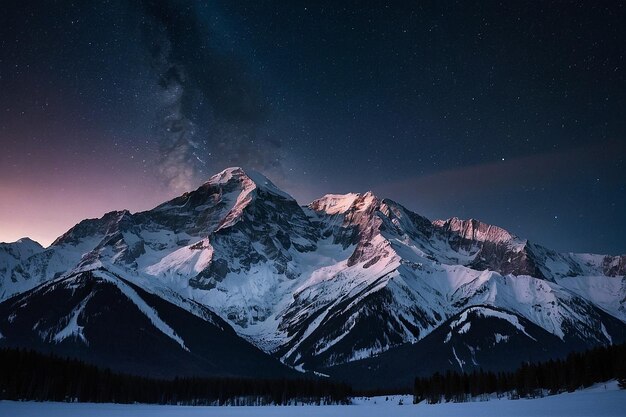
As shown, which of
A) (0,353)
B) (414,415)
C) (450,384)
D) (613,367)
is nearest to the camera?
(414,415)

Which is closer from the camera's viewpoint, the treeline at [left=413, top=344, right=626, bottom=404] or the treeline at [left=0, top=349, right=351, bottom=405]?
the treeline at [left=413, top=344, right=626, bottom=404]

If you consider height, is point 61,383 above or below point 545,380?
above

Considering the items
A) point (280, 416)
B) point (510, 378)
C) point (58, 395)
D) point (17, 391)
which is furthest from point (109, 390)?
point (510, 378)

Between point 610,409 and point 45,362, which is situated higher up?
point 45,362

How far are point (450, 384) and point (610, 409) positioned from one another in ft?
335

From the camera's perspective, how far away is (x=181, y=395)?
651 feet

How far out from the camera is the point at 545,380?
15562 cm

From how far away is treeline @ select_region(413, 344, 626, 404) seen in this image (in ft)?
464

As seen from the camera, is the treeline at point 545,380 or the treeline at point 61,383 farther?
the treeline at point 61,383

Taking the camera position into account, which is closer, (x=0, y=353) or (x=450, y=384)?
(x=0, y=353)

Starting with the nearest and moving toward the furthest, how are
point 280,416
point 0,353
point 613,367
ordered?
point 280,416 < point 613,367 < point 0,353

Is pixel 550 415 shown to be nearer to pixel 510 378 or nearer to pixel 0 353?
pixel 510 378

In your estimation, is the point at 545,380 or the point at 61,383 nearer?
the point at 545,380

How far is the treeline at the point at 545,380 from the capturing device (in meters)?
142
